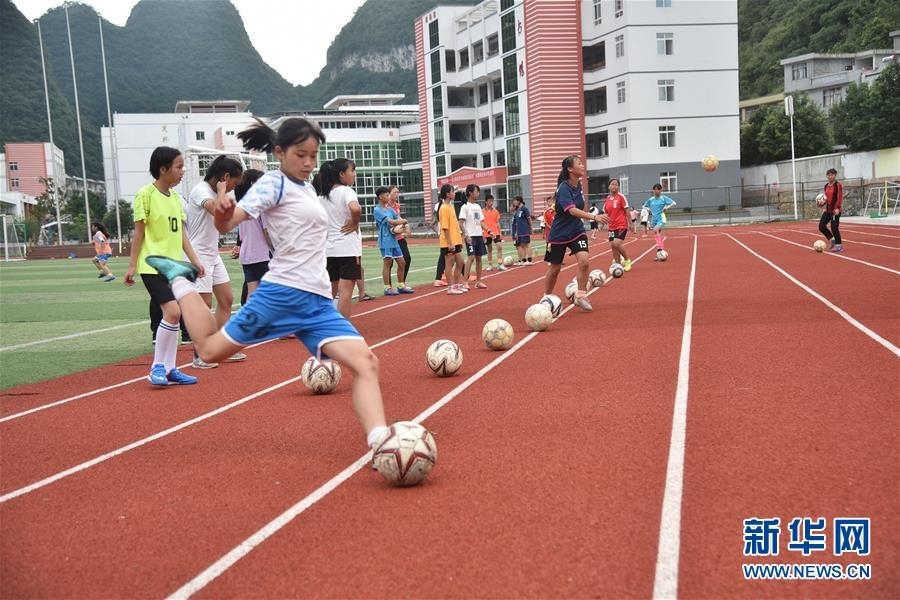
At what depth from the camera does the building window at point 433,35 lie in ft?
235

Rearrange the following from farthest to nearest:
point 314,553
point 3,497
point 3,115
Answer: point 3,115 → point 3,497 → point 314,553

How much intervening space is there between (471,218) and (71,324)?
766 centimetres

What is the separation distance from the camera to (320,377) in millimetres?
6891

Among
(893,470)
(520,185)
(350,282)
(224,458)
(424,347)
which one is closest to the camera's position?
(893,470)

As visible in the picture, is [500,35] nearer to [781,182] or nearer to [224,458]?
[781,182]

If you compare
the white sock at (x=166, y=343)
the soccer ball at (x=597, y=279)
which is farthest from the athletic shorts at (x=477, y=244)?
the white sock at (x=166, y=343)

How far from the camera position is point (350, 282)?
10016 mm

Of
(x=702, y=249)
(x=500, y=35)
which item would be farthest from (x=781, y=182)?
(x=702, y=249)

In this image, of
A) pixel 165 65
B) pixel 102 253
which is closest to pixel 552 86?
pixel 102 253

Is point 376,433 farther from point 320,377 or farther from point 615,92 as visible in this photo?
point 615,92

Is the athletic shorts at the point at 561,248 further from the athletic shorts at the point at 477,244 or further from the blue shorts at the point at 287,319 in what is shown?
the blue shorts at the point at 287,319

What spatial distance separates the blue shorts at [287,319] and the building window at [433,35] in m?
70.4

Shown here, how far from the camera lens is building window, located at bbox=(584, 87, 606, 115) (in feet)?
190

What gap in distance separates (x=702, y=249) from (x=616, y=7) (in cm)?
3417
